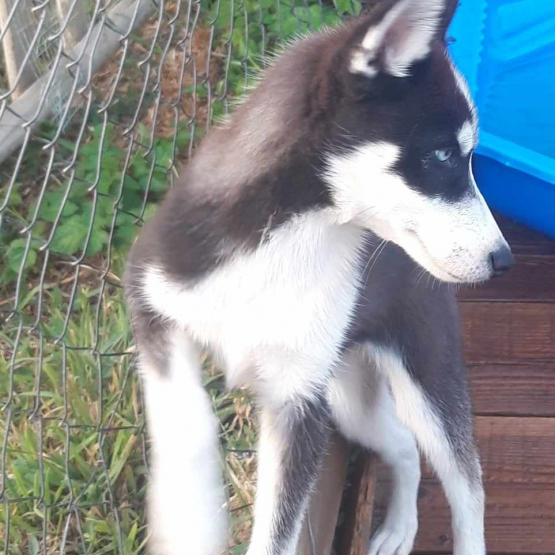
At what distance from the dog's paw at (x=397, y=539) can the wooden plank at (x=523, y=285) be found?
0.81 metres

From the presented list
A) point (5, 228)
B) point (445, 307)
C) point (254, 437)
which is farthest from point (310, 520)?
point (5, 228)

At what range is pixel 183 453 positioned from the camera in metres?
1.49

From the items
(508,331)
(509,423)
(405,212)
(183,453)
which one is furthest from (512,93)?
(183,453)

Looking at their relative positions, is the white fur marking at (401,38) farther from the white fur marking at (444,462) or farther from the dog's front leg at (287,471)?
the white fur marking at (444,462)

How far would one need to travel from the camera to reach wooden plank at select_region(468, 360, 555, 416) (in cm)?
219

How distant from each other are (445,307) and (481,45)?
57.4 inches

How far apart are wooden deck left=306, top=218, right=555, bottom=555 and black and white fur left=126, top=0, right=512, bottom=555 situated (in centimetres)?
40

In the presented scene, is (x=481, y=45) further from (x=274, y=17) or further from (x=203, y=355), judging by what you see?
(x=203, y=355)

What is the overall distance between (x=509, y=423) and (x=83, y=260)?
117 cm

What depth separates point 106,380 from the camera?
78.2 inches

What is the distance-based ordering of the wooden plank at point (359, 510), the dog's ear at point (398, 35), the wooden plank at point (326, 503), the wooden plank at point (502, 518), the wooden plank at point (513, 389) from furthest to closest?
the wooden plank at point (513, 389) → the wooden plank at point (502, 518) → the wooden plank at point (359, 510) → the wooden plank at point (326, 503) → the dog's ear at point (398, 35)

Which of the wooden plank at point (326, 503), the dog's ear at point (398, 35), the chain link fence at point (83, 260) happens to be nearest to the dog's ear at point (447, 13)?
the dog's ear at point (398, 35)

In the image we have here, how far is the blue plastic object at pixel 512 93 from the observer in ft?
7.76

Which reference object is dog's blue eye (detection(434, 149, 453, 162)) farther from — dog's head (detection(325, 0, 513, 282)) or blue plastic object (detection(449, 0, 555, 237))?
blue plastic object (detection(449, 0, 555, 237))
